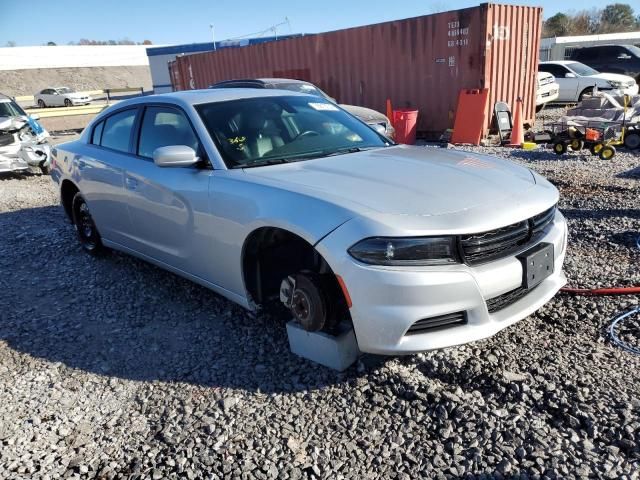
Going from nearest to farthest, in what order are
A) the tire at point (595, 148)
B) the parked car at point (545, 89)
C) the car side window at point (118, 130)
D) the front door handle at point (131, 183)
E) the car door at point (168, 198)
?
1. the car door at point (168, 198)
2. the front door handle at point (131, 183)
3. the car side window at point (118, 130)
4. the tire at point (595, 148)
5. the parked car at point (545, 89)

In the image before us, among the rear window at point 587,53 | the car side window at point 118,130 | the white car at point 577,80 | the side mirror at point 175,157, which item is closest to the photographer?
A: the side mirror at point 175,157

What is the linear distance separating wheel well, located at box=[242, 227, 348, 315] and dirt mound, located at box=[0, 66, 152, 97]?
59.1m

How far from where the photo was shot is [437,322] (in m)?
2.59

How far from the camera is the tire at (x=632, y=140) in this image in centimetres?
898

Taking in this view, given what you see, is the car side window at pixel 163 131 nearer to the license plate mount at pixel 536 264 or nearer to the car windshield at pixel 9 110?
the license plate mount at pixel 536 264

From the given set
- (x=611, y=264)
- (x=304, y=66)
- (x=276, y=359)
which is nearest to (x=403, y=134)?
(x=304, y=66)

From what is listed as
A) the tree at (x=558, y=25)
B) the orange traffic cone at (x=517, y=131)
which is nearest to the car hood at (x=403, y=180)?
the orange traffic cone at (x=517, y=131)

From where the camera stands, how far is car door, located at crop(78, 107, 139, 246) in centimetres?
426

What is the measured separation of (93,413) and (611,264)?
12.8 ft

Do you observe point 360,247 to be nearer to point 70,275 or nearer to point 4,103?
point 70,275

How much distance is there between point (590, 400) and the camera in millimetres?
2570

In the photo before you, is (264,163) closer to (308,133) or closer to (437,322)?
(308,133)

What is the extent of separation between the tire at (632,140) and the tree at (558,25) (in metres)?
66.9

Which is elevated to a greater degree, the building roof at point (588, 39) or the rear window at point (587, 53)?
the building roof at point (588, 39)
